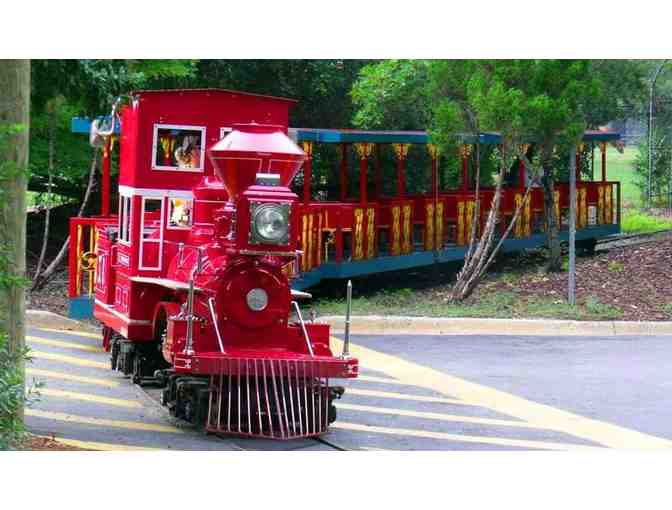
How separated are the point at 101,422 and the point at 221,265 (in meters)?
1.82

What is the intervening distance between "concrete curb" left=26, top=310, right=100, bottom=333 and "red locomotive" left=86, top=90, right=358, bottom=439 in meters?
4.36

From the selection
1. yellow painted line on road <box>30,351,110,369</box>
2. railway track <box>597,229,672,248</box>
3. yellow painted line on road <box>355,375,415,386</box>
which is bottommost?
yellow painted line on road <box>355,375,415,386</box>

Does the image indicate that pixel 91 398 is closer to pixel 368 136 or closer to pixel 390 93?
pixel 368 136

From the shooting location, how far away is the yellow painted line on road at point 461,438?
1190 centimetres

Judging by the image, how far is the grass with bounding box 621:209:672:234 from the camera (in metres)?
30.3

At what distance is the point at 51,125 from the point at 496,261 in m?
9.51

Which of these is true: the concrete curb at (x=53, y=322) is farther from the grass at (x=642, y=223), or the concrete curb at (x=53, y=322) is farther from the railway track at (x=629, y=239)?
the grass at (x=642, y=223)

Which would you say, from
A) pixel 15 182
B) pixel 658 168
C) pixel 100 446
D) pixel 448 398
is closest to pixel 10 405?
pixel 100 446

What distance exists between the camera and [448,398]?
1440 cm

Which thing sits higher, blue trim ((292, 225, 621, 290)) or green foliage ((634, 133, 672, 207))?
green foliage ((634, 133, 672, 207))

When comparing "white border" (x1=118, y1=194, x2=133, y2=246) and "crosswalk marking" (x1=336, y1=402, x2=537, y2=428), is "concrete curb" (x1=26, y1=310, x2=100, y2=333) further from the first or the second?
"crosswalk marking" (x1=336, y1=402, x2=537, y2=428)

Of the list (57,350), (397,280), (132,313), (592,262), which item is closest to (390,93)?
(397,280)

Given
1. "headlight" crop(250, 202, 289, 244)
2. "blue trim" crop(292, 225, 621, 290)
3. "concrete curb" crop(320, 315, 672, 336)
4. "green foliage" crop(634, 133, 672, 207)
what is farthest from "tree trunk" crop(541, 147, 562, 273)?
"headlight" crop(250, 202, 289, 244)

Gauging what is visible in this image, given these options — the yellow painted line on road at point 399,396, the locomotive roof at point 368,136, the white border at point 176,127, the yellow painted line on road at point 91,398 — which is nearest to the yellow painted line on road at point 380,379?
the yellow painted line on road at point 399,396
